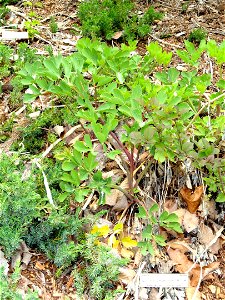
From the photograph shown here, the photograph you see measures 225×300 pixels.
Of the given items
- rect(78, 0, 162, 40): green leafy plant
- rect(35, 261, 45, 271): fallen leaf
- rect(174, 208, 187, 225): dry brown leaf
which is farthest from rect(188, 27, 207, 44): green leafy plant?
rect(35, 261, 45, 271): fallen leaf

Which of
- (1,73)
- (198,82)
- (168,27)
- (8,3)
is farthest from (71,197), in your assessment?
(8,3)

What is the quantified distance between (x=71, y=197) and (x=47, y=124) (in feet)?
2.06

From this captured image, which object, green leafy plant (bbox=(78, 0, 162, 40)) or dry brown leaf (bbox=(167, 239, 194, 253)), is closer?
dry brown leaf (bbox=(167, 239, 194, 253))

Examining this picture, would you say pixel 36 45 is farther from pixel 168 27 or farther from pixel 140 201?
pixel 140 201

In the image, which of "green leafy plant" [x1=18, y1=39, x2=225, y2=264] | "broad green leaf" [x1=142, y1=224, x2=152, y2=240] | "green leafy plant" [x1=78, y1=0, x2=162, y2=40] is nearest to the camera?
"green leafy plant" [x1=18, y1=39, x2=225, y2=264]

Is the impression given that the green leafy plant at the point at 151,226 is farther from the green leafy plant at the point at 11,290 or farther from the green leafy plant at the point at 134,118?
the green leafy plant at the point at 11,290

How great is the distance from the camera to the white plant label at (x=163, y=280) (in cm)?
247

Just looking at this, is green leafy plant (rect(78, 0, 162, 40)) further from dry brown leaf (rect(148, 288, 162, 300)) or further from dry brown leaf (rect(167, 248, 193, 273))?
dry brown leaf (rect(148, 288, 162, 300))

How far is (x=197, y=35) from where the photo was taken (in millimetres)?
3889

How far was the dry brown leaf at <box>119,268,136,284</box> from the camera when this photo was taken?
2.50m

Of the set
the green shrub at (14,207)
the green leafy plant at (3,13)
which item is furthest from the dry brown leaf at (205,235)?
the green leafy plant at (3,13)

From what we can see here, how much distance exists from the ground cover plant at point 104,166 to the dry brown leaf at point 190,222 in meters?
0.03

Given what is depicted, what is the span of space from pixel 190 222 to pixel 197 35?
5.86 ft

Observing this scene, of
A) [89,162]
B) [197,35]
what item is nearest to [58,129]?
[89,162]
